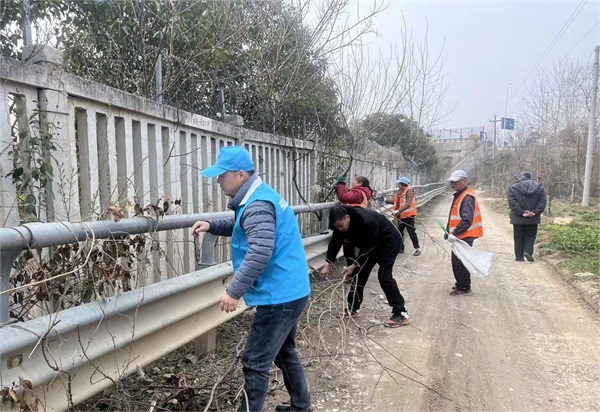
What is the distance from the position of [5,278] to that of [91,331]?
0.51m

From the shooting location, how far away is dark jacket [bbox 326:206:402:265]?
15.6 feet

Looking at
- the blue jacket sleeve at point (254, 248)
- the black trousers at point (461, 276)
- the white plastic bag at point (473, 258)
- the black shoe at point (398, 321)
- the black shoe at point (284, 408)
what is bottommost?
the black shoe at point (398, 321)

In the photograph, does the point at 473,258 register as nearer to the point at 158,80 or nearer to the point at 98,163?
the point at 158,80

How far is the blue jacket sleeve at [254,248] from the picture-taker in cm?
247

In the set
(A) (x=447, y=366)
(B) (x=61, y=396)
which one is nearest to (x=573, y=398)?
(A) (x=447, y=366)

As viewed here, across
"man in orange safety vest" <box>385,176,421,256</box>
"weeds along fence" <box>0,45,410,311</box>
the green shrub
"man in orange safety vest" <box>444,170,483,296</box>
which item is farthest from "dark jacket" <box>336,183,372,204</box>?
the green shrub

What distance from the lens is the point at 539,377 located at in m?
Result: 3.67

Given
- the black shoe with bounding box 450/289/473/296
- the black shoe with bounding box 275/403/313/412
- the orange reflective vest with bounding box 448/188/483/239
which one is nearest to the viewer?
the black shoe with bounding box 275/403/313/412

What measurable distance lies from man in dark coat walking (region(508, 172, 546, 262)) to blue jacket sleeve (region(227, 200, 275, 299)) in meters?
7.63

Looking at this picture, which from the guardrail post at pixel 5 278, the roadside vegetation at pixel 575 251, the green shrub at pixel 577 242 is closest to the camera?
the guardrail post at pixel 5 278

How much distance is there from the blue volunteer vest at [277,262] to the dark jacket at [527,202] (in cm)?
745

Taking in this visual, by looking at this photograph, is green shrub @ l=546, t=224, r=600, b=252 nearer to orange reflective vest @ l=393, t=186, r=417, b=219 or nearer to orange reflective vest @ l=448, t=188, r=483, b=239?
orange reflective vest @ l=393, t=186, r=417, b=219

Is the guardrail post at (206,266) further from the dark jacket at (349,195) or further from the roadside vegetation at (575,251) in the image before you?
the roadside vegetation at (575,251)

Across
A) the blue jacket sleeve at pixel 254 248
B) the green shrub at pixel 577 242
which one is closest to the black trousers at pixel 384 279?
the blue jacket sleeve at pixel 254 248
